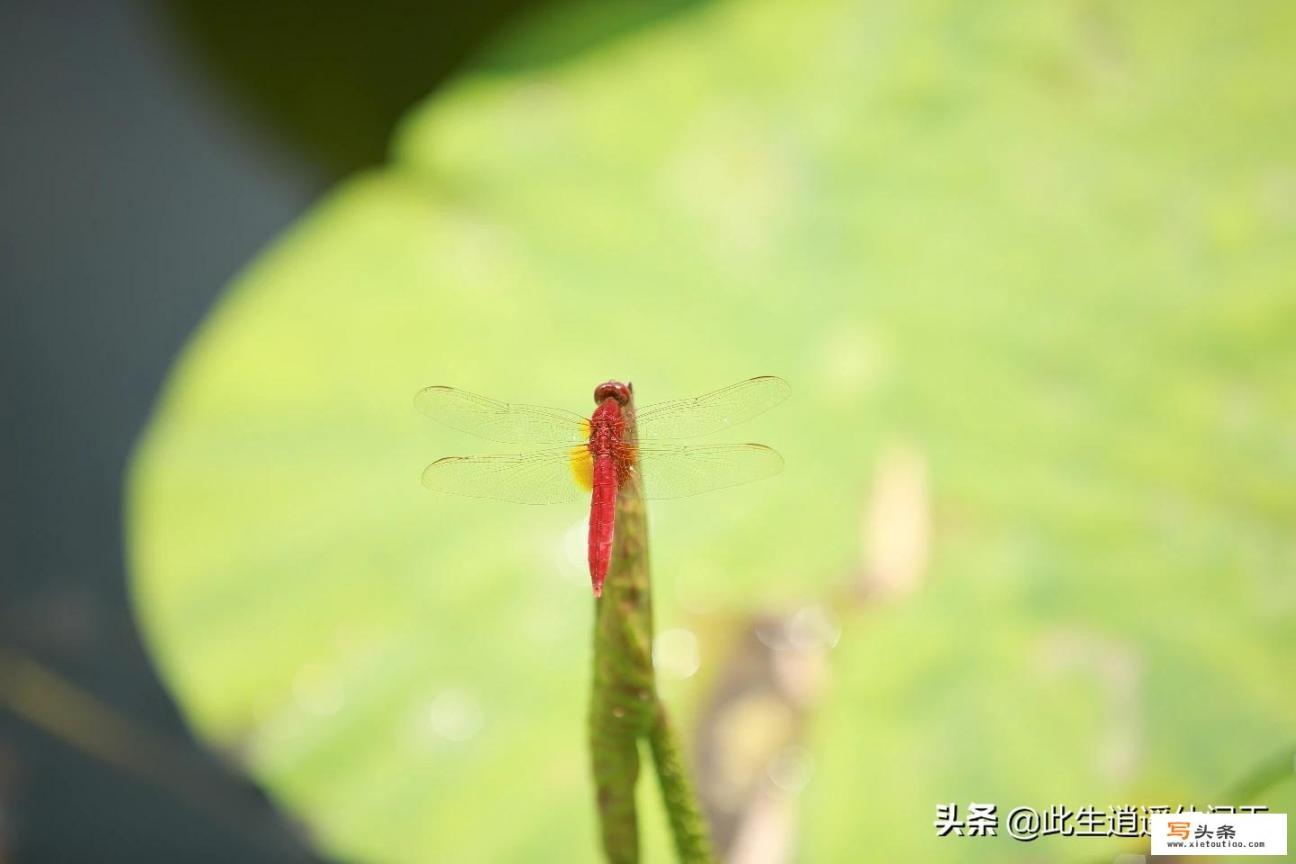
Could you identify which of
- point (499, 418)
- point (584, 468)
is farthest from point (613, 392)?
point (499, 418)

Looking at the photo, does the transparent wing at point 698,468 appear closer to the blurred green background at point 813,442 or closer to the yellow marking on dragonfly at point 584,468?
the yellow marking on dragonfly at point 584,468

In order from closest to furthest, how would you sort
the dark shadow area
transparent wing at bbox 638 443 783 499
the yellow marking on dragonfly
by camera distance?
the yellow marking on dragonfly → transparent wing at bbox 638 443 783 499 → the dark shadow area

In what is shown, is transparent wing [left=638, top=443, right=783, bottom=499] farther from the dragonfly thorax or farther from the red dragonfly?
the dragonfly thorax

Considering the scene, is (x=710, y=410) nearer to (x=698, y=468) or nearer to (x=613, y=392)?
(x=698, y=468)

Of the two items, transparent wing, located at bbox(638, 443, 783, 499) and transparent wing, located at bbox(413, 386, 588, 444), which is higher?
transparent wing, located at bbox(413, 386, 588, 444)

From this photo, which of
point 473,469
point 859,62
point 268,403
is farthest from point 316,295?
point 859,62

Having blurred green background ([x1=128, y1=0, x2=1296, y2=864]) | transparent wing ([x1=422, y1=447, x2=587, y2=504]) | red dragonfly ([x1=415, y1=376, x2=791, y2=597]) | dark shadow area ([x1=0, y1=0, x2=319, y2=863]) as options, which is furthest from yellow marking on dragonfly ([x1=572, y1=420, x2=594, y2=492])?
dark shadow area ([x1=0, y1=0, x2=319, y2=863])
